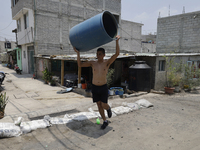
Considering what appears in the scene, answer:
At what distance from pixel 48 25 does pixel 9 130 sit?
40.7 ft

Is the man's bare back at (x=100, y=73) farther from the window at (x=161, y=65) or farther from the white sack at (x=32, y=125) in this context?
the window at (x=161, y=65)

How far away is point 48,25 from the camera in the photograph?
13656 mm

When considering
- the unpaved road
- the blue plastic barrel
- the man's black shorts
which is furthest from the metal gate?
the man's black shorts

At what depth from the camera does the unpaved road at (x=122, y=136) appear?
278 centimetres

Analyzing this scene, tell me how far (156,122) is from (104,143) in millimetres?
1716

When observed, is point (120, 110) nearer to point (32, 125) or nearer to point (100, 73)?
point (100, 73)

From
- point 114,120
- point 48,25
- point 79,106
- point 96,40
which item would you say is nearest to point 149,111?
point 114,120

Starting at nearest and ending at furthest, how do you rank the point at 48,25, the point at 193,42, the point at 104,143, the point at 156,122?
1. the point at 104,143
2. the point at 156,122
3. the point at 193,42
4. the point at 48,25

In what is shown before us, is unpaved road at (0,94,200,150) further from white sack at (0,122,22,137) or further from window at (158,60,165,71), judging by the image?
window at (158,60,165,71)

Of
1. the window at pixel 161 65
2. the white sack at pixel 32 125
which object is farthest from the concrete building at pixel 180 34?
the white sack at pixel 32 125

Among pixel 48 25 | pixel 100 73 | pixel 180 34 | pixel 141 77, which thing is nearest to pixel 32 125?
pixel 100 73

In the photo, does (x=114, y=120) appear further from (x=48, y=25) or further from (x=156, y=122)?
(x=48, y=25)

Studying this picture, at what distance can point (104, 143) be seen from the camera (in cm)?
290

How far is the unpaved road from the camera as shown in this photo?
9.13 feet
